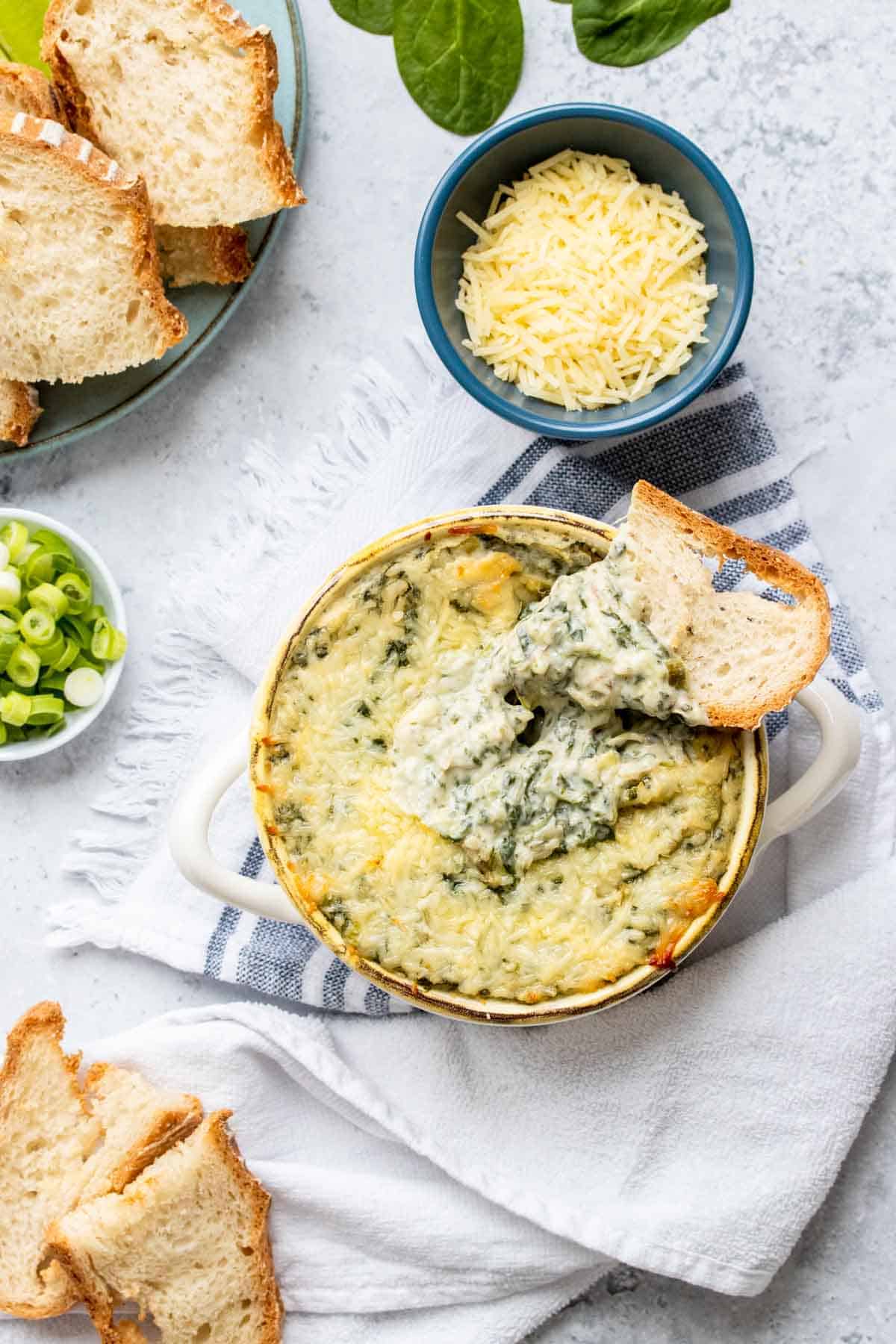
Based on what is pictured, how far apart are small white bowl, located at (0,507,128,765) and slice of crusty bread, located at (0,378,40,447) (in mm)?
127

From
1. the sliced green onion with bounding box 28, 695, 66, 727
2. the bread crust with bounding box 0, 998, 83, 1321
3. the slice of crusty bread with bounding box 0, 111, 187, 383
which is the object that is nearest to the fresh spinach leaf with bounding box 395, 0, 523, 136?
the slice of crusty bread with bounding box 0, 111, 187, 383

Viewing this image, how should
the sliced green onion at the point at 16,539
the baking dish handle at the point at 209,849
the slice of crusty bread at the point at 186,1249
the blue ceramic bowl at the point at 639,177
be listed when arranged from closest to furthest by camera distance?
the baking dish handle at the point at 209,849 → the blue ceramic bowl at the point at 639,177 → the slice of crusty bread at the point at 186,1249 → the sliced green onion at the point at 16,539

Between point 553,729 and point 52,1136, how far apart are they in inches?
45.6

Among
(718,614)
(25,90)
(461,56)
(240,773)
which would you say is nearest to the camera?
(718,614)

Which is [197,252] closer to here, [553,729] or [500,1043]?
[553,729]

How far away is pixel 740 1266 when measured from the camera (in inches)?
86.2

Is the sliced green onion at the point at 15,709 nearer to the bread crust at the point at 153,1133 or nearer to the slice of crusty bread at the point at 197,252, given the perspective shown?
the slice of crusty bread at the point at 197,252

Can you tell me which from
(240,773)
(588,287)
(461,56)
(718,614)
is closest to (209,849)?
(240,773)

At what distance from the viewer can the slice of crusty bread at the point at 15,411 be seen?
2300 millimetres

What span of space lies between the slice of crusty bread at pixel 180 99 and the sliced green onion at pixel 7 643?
75 centimetres

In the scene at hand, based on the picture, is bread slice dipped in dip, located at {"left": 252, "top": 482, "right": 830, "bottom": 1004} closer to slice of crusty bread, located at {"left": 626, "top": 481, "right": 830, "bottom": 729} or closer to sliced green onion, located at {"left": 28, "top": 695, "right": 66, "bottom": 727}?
slice of crusty bread, located at {"left": 626, "top": 481, "right": 830, "bottom": 729}

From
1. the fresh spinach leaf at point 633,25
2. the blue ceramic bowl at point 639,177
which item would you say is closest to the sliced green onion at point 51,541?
the blue ceramic bowl at point 639,177

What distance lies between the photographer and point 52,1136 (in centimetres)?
231

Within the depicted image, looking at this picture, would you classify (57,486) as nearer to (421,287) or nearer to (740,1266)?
(421,287)
